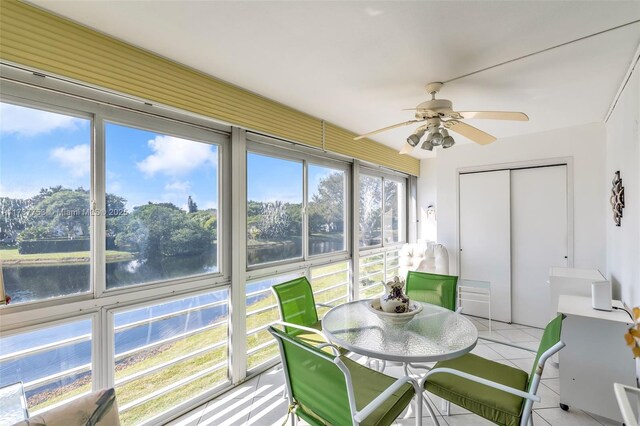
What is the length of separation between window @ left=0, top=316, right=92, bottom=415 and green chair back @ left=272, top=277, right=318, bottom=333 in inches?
50.0

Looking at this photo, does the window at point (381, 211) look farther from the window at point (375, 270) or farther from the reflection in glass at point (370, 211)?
the window at point (375, 270)

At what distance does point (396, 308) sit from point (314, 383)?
850 millimetres

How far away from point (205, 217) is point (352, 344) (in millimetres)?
1581

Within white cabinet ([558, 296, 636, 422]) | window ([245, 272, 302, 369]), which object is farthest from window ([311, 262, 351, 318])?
white cabinet ([558, 296, 636, 422])

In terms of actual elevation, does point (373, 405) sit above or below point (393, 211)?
below

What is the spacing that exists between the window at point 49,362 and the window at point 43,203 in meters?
0.22

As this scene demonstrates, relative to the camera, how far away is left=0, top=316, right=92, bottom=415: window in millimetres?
1523

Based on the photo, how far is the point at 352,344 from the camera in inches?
65.7

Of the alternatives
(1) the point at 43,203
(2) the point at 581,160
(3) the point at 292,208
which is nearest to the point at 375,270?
(3) the point at 292,208

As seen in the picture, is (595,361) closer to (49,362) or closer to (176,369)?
(176,369)

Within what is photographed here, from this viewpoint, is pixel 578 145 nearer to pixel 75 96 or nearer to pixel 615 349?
pixel 615 349

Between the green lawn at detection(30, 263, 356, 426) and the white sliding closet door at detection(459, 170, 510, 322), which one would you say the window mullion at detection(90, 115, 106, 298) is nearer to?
the green lawn at detection(30, 263, 356, 426)

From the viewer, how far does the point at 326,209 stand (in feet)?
12.0

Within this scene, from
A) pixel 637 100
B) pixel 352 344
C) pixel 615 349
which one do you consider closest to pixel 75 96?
pixel 352 344
